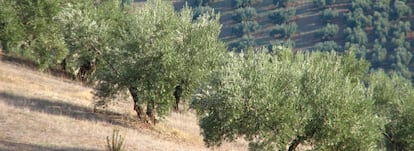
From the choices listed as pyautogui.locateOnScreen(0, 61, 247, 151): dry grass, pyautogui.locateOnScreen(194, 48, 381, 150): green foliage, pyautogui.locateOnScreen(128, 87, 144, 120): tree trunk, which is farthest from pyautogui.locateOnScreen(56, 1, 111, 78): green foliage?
pyautogui.locateOnScreen(194, 48, 381, 150): green foliage

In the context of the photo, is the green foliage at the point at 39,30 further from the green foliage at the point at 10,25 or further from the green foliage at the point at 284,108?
the green foliage at the point at 284,108

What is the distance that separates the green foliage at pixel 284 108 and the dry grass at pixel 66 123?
21.3 ft

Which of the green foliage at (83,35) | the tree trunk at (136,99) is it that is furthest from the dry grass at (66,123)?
the green foliage at (83,35)

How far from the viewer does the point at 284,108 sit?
2762 cm

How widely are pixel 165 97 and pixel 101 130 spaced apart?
588cm

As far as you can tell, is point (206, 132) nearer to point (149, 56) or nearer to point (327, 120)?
point (327, 120)

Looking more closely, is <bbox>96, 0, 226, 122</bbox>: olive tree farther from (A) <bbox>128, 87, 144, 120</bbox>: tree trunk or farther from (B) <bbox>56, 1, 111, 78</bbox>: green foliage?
(B) <bbox>56, 1, 111, 78</bbox>: green foliage

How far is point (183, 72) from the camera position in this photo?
41062 millimetres

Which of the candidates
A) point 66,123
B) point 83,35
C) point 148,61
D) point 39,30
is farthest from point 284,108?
point 39,30

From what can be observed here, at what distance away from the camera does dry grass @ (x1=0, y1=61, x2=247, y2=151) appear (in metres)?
28.6

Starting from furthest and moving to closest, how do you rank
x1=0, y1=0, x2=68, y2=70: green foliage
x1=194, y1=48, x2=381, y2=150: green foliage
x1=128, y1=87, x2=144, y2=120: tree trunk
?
x1=0, y1=0, x2=68, y2=70: green foliage < x1=128, y1=87, x2=144, y2=120: tree trunk < x1=194, y1=48, x2=381, y2=150: green foliage

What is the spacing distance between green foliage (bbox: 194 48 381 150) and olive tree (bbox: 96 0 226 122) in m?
8.93

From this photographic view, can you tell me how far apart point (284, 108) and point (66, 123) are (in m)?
14.8

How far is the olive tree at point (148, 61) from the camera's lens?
3809cm
